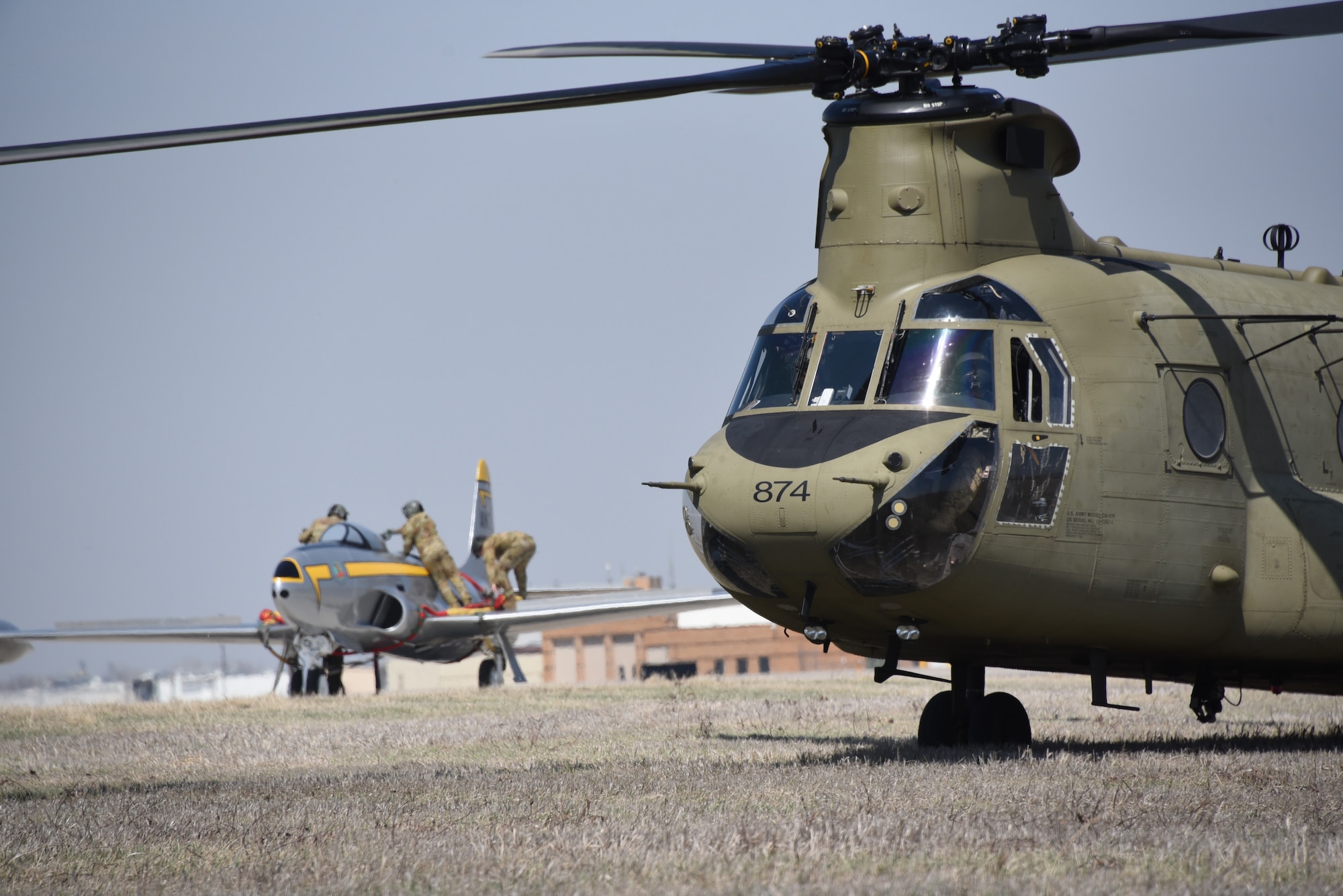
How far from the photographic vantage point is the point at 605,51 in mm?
10367

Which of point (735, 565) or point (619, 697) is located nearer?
point (735, 565)

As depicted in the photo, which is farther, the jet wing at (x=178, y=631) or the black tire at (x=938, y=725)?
the jet wing at (x=178, y=631)

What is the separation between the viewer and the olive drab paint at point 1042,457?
902cm

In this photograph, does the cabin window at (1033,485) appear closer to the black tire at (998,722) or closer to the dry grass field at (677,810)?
the dry grass field at (677,810)

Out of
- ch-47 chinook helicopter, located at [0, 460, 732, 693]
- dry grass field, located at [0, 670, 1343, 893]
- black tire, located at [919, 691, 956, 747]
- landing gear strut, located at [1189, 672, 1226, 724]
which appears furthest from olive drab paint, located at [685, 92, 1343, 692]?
ch-47 chinook helicopter, located at [0, 460, 732, 693]

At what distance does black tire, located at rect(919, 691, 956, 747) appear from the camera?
35.6 feet

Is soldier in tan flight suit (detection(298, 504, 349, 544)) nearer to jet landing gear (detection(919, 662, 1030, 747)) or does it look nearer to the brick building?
jet landing gear (detection(919, 662, 1030, 747))

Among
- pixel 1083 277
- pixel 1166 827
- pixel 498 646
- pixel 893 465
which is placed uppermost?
pixel 1083 277

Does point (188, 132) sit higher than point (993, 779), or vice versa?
point (188, 132)

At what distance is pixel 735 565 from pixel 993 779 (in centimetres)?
229

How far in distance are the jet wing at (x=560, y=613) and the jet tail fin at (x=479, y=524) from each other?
3632 millimetres

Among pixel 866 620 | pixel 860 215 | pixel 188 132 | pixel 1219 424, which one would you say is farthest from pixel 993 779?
pixel 188 132

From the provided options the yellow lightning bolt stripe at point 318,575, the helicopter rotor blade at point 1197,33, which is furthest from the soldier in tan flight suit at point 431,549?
the helicopter rotor blade at point 1197,33

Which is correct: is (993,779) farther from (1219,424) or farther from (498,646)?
(498,646)
